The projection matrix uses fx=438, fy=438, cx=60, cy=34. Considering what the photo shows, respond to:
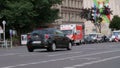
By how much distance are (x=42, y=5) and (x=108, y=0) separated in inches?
2219

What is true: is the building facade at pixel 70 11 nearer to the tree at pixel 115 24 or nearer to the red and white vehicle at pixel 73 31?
the tree at pixel 115 24

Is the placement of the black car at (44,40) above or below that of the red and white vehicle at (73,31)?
below

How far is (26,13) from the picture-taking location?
224 feet

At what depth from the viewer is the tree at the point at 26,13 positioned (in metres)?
67.2

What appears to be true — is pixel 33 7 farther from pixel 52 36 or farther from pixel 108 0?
pixel 108 0

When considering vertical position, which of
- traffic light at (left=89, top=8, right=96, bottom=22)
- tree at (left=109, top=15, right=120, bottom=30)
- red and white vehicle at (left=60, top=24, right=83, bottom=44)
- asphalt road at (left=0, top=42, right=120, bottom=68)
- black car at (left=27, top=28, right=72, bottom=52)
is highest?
traffic light at (left=89, top=8, right=96, bottom=22)

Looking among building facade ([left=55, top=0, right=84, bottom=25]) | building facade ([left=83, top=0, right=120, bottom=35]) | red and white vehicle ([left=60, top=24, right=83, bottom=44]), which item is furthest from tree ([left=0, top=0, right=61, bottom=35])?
building facade ([left=83, top=0, right=120, bottom=35])

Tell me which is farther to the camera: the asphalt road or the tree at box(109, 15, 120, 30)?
the tree at box(109, 15, 120, 30)

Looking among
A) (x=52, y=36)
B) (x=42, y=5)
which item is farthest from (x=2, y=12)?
(x=52, y=36)

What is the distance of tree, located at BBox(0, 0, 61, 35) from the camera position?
67.2m

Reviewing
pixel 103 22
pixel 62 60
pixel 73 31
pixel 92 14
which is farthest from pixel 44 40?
pixel 103 22

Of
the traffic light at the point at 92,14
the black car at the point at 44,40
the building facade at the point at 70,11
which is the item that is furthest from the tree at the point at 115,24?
the black car at the point at 44,40

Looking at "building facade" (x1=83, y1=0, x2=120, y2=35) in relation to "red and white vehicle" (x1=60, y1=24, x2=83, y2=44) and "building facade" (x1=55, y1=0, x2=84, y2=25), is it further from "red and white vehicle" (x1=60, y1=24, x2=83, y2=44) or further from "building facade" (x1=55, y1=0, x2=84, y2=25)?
"red and white vehicle" (x1=60, y1=24, x2=83, y2=44)

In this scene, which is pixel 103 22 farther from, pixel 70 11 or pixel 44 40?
pixel 44 40
